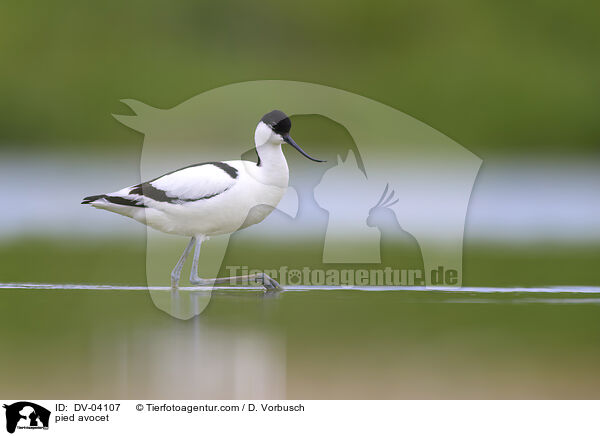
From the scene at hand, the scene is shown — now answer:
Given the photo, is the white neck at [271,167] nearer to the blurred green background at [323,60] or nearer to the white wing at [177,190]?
the white wing at [177,190]

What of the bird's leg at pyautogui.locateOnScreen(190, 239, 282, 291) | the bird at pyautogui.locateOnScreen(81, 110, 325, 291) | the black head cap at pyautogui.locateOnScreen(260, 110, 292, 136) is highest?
the black head cap at pyautogui.locateOnScreen(260, 110, 292, 136)

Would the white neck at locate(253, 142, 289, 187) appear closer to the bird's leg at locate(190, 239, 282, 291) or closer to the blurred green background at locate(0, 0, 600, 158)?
the bird's leg at locate(190, 239, 282, 291)

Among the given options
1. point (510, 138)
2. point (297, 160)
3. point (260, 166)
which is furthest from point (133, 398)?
point (510, 138)

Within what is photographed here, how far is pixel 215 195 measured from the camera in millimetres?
5426

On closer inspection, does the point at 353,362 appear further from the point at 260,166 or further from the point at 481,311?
the point at 260,166

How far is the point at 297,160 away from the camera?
1011 centimetres
